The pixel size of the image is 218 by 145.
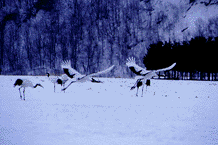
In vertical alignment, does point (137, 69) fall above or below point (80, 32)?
below

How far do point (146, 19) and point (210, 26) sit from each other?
16.5m

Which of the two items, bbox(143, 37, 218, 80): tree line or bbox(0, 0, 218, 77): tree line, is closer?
bbox(143, 37, 218, 80): tree line

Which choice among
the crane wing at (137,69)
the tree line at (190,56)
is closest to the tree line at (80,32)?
the tree line at (190,56)

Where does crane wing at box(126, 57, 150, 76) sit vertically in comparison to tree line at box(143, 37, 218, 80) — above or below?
below

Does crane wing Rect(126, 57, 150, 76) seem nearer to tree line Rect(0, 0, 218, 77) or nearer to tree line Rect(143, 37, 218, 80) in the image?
tree line Rect(143, 37, 218, 80)

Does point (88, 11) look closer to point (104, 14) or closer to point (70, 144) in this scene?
point (104, 14)

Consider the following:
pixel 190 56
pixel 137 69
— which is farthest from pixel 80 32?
pixel 137 69

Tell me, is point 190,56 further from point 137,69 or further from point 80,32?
point 80,32

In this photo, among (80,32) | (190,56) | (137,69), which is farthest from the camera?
(80,32)

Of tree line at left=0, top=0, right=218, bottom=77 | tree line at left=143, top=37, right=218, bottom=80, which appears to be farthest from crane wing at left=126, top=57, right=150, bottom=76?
tree line at left=0, top=0, right=218, bottom=77

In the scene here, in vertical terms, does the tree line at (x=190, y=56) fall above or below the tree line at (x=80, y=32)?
below

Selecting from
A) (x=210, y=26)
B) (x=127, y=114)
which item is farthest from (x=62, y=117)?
(x=210, y=26)

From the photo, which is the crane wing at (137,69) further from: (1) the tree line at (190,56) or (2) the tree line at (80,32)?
(2) the tree line at (80,32)

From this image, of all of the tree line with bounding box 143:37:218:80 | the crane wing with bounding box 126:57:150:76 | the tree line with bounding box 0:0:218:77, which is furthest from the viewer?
the tree line with bounding box 0:0:218:77
